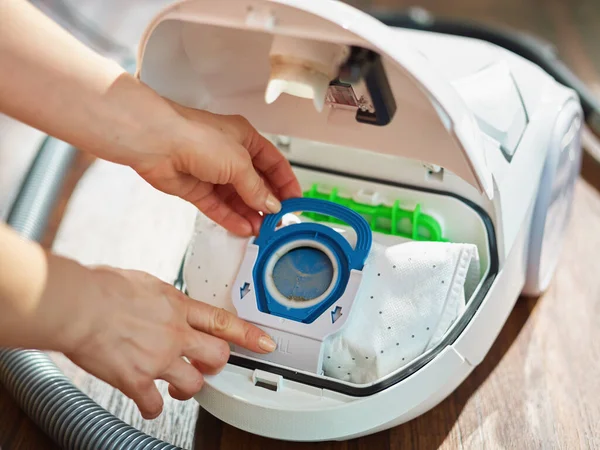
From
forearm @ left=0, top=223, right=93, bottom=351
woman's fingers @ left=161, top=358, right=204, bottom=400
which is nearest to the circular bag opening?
woman's fingers @ left=161, top=358, right=204, bottom=400

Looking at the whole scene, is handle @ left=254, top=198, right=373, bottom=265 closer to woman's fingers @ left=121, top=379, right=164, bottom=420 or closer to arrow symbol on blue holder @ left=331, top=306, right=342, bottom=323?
arrow symbol on blue holder @ left=331, top=306, right=342, bottom=323

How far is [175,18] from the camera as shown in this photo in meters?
0.61

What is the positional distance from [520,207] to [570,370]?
9.1 inches

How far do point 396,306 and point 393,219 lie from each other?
0.52 feet

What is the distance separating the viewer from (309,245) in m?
0.75

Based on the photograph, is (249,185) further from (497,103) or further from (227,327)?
(497,103)

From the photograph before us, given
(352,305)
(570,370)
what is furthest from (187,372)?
(570,370)

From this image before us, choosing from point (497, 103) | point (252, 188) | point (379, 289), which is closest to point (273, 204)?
point (252, 188)

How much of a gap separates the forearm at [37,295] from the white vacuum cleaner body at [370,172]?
0.61ft

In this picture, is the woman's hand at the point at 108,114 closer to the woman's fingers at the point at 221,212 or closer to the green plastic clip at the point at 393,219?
the woman's fingers at the point at 221,212

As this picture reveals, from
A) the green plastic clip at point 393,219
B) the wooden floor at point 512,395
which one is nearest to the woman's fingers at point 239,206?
the green plastic clip at point 393,219

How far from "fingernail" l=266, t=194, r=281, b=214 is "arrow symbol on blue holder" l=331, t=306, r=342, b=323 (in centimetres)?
13

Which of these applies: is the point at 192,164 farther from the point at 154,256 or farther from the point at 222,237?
the point at 154,256

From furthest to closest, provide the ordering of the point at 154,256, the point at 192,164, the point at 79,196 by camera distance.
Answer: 1. the point at 79,196
2. the point at 154,256
3. the point at 192,164
